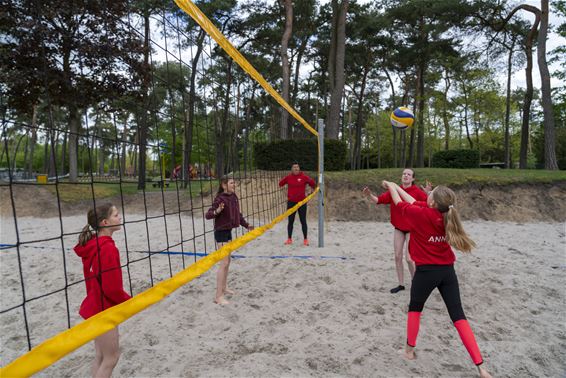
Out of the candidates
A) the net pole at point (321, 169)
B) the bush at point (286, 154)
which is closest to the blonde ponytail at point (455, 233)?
the net pole at point (321, 169)

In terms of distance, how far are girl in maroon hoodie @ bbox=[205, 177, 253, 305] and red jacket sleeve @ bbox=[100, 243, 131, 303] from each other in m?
1.40

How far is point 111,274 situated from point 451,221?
194 cm

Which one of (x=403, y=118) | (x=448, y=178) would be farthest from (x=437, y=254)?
(x=448, y=178)

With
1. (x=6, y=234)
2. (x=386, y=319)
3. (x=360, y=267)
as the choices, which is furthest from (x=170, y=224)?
(x=386, y=319)

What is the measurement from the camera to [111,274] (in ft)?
5.42

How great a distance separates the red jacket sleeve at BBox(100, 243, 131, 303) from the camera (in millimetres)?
1631

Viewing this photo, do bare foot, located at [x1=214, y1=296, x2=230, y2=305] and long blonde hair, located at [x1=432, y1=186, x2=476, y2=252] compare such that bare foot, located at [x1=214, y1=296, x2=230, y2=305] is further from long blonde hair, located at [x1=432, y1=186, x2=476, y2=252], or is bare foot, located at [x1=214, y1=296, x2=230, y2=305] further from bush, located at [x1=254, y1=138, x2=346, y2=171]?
bush, located at [x1=254, y1=138, x2=346, y2=171]

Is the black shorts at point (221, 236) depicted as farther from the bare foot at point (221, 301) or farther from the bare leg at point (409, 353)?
the bare leg at point (409, 353)

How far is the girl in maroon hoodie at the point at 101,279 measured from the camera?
1.64 meters

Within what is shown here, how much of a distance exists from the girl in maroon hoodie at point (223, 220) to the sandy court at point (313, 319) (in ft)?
0.62

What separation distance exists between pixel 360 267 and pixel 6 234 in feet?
24.9

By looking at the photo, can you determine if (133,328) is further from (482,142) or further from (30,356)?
(482,142)

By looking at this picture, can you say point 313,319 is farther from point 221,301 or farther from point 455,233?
point 455,233

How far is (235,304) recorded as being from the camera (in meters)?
3.12
